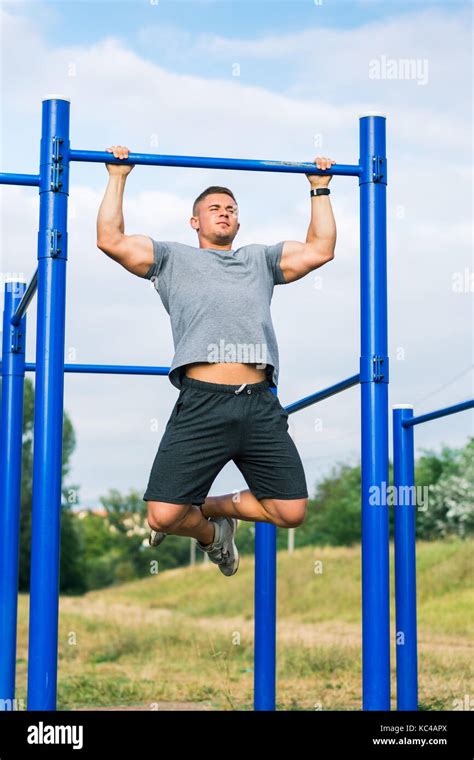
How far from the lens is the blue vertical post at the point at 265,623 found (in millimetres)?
4875

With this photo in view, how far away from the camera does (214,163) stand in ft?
10.6

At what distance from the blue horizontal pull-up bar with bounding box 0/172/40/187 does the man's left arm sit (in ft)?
2.80

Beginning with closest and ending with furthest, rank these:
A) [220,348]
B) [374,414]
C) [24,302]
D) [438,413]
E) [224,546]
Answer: [374,414] → [220,348] → [224,546] → [438,413] → [24,302]

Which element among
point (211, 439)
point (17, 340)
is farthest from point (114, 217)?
point (17, 340)

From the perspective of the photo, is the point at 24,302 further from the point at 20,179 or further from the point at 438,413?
the point at 438,413

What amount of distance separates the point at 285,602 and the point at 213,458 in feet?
45.4

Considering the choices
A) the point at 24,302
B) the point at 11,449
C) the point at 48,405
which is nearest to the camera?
the point at 48,405

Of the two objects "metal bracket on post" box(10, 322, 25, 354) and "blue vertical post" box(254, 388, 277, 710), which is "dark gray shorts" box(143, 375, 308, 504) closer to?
"blue vertical post" box(254, 388, 277, 710)

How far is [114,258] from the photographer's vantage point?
10.7 feet

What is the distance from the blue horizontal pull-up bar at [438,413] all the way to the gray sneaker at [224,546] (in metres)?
0.93

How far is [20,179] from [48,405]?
2.57ft
